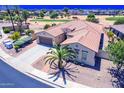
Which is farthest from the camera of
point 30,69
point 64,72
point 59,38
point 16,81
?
point 59,38

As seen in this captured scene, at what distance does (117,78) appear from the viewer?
2314 cm

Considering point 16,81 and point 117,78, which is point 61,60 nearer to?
point 16,81

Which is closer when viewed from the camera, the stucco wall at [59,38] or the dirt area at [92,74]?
the dirt area at [92,74]

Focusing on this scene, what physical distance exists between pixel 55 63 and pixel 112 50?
31.2 feet

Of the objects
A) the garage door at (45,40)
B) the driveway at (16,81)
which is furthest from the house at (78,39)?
the driveway at (16,81)

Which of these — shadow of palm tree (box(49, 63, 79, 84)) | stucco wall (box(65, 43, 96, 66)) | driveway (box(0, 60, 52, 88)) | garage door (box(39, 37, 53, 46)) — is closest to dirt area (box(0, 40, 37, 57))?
garage door (box(39, 37, 53, 46))

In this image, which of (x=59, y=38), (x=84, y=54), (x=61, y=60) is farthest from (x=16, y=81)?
(x=59, y=38)

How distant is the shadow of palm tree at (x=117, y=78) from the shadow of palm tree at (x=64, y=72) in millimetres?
5458

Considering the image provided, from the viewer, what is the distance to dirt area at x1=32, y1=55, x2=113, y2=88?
21906 millimetres

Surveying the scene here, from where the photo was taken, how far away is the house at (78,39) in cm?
2617

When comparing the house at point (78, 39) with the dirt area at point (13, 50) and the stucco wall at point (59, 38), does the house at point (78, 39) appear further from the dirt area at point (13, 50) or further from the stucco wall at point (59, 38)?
the dirt area at point (13, 50)

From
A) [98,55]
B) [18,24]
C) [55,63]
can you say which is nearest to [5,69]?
[55,63]

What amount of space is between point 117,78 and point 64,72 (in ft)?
25.5

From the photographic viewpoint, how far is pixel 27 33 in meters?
42.9
